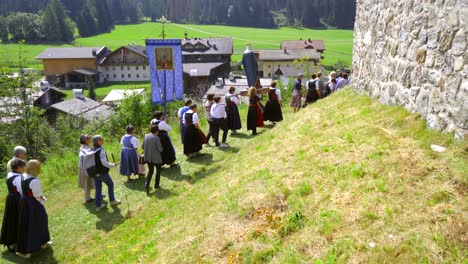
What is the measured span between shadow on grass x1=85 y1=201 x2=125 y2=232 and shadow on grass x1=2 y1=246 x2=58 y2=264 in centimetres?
106

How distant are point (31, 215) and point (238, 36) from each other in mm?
111823

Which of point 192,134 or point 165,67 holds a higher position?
point 165,67

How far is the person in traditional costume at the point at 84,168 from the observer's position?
27.3ft

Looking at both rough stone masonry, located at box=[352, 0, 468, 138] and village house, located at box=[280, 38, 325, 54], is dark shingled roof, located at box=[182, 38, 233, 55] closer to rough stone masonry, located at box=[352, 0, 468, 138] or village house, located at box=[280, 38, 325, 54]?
village house, located at box=[280, 38, 325, 54]

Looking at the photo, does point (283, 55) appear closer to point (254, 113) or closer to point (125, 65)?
point (125, 65)

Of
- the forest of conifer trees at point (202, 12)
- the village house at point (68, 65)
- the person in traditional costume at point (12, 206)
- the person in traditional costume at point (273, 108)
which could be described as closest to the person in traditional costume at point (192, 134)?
the person in traditional costume at point (273, 108)

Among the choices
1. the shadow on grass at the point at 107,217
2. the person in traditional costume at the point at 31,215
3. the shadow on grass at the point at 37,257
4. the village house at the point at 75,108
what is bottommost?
the village house at the point at 75,108

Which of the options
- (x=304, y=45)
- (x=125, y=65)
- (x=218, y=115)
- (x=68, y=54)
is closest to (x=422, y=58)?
(x=218, y=115)

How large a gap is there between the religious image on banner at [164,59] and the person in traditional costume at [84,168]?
5881 millimetres

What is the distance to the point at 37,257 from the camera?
23.8ft

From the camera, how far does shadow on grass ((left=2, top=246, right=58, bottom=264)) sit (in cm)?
713

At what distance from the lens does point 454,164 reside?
4.60 metres

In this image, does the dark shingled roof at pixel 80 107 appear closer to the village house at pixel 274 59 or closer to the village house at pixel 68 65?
the village house at pixel 68 65

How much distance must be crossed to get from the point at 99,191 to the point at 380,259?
262 inches
